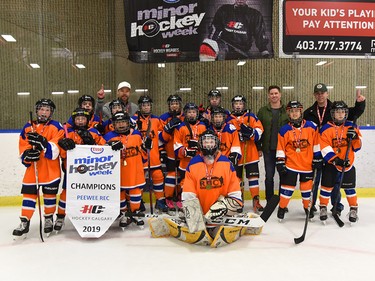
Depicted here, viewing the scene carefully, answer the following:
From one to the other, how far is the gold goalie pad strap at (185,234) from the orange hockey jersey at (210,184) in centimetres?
20

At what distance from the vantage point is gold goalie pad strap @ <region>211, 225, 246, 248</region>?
8.27 feet

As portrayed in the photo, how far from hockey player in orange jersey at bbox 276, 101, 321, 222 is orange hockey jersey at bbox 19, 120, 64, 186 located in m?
1.95

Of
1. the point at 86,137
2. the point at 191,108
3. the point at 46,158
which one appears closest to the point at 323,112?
the point at 191,108

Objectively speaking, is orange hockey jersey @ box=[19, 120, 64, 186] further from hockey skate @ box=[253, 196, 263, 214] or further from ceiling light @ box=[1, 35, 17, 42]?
ceiling light @ box=[1, 35, 17, 42]

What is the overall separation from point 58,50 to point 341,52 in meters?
3.85

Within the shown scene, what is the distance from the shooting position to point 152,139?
3438mm

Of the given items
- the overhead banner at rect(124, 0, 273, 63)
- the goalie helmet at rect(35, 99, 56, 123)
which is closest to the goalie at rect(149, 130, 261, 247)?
the goalie helmet at rect(35, 99, 56, 123)

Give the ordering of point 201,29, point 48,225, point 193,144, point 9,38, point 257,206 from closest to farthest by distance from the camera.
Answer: point 48,225 < point 193,144 < point 257,206 < point 201,29 < point 9,38

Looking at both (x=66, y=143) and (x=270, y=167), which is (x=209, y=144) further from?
(x=270, y=167)

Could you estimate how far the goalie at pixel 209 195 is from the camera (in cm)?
253

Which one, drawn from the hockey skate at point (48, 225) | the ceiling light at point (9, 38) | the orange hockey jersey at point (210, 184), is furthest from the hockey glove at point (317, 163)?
the ceiling light at point (9, 38)

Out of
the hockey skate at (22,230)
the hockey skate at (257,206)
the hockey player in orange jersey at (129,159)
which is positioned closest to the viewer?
the hockey skate at (22,230)

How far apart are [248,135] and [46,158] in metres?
1.85

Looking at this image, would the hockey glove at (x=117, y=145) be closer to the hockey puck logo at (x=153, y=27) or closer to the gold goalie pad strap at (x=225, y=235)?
the gold goalie pad strap at (x=225, y=235)
